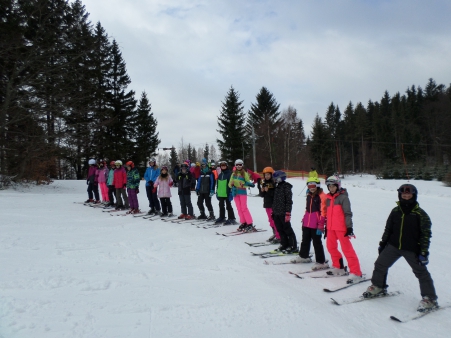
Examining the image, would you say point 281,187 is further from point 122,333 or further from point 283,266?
Answer: point 122,333

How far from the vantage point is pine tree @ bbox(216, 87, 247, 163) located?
4478cm

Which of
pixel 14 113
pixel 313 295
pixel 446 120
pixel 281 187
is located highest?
pixel 446 120

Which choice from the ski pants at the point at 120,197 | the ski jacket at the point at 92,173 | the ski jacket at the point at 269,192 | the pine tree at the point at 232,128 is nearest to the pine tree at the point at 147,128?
the pine tree at the point at 232,128

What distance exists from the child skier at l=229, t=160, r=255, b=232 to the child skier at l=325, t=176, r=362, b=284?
3.56 m

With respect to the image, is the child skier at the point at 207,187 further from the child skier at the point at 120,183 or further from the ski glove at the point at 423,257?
the ski glove at the point at 423,257

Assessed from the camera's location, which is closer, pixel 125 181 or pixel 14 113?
pixel 125 181

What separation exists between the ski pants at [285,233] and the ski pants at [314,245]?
0.61 meters

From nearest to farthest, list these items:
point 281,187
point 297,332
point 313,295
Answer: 1. point 297,332
2. point 313,295
3. point 281,187

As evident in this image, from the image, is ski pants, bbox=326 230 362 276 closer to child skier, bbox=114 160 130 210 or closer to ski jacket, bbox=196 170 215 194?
ski jacket, bbox=196 170 215 194

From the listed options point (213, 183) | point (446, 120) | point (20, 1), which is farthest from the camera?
point (446, 120)

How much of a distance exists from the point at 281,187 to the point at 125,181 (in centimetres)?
809

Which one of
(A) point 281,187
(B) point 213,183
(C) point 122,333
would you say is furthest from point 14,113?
(C) point 122,333

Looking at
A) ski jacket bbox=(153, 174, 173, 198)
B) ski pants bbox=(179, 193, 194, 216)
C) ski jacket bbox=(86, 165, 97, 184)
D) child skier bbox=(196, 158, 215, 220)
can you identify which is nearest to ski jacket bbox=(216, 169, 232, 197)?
child skier bbox=(196, 158, 215, 220)

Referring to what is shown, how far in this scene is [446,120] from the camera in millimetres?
57344
